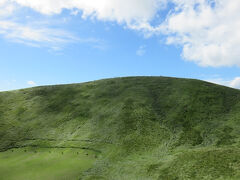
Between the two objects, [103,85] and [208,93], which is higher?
[103,85]

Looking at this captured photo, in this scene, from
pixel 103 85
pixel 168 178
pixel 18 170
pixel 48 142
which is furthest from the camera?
pixel 103 85

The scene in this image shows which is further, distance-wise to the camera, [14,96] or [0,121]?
[14,96]

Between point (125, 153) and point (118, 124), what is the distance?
42.5ft

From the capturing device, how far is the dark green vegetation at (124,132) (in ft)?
115

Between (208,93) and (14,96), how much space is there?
68350 mm

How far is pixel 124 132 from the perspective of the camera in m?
51.1

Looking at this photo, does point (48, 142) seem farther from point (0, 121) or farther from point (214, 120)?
point (214, 120)

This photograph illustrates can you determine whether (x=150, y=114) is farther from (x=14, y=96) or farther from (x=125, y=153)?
(x=14, y=96)

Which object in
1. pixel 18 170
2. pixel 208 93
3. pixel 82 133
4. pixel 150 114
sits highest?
pixel 208 93

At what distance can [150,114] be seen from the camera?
5900cm

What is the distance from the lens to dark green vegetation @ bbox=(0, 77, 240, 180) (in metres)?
35.1

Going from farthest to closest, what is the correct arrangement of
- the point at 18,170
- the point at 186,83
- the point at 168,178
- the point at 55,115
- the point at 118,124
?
the point at 186,83, the point at 55,115, the point at 118,124, the point at 18,170, the point at 168,178

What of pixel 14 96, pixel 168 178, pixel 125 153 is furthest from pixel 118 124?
pixel 14 96

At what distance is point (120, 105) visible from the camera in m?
64.9
